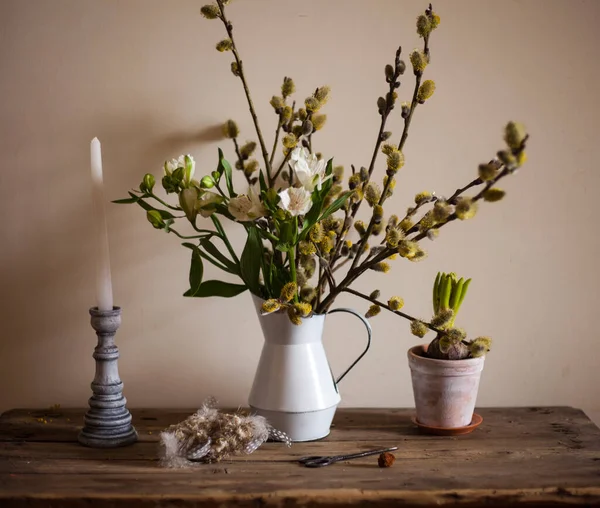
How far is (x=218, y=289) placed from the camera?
1104 mm

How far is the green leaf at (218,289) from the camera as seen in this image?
3.60ft

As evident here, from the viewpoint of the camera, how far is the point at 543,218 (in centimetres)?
128

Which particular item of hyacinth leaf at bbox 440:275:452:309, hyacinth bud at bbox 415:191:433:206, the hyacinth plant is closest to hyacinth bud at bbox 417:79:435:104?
the hyacinth plant

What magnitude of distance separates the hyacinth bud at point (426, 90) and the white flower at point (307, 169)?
188 millimetres

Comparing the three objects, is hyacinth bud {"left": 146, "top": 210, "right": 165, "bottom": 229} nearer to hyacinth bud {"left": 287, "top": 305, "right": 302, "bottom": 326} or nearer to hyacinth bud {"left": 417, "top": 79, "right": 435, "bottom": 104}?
hyacinth bud {"left": 287, "top": 305, "right": 302, "bottom": 326}

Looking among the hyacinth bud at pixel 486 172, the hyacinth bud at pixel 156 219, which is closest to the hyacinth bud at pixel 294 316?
the hyacinth bud at pixel 156 219

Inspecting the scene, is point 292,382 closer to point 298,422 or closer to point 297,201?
point 298,422

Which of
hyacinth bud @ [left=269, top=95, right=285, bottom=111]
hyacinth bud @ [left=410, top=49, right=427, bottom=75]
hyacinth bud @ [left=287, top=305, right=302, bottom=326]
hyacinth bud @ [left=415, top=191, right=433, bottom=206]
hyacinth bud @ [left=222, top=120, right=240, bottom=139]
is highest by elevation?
hyacinth bud @ [left=410, top=49, right=427, bottom=75]

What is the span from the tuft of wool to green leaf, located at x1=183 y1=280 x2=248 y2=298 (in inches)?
7.3

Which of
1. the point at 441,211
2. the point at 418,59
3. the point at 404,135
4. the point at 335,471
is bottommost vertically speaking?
the point at 335,471

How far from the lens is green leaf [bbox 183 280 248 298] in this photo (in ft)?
3.60

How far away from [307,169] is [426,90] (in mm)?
220

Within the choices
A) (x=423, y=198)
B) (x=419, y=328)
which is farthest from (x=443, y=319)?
(x=423, y=198)

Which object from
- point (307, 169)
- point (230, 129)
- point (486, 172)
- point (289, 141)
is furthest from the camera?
point (230, 129)
